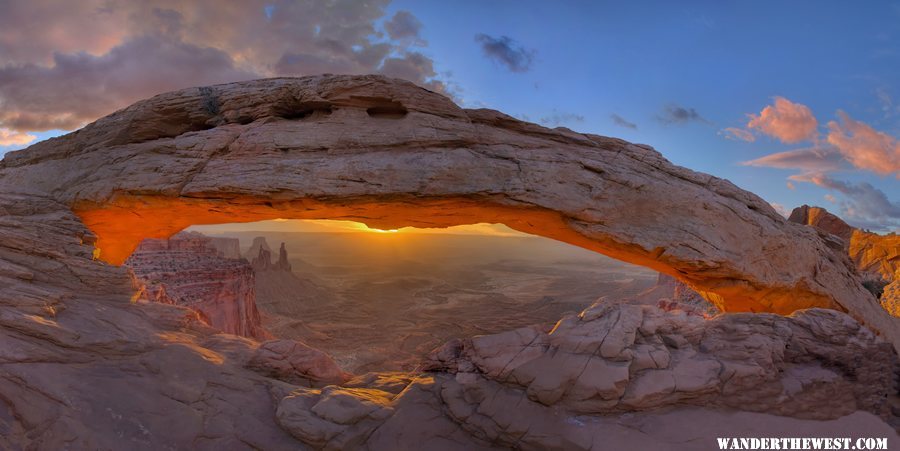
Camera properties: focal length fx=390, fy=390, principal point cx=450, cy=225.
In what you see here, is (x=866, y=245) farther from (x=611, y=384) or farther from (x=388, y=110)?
(x=388, y=110)

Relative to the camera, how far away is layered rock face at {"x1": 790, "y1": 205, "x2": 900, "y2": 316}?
715 inches

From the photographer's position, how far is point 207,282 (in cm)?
2220

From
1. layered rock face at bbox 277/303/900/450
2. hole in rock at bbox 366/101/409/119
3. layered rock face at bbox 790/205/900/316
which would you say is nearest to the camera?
layered rock face at bbox 277/303/900/450

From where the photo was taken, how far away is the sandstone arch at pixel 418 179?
364 inches

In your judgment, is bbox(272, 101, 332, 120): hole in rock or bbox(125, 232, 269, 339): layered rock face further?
bbox(125, 232, 269, 339): layered rock face

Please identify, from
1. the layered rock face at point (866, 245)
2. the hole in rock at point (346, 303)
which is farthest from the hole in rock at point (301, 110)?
the layered rock face at point (866, 245)

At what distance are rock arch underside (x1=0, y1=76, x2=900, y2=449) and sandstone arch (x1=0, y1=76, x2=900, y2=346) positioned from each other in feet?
0.16

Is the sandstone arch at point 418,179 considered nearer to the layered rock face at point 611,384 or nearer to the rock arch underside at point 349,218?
the rock arch underside at point 349,218

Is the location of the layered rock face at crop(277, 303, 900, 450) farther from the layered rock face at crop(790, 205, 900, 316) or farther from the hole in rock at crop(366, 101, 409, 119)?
the layered rock face at crop(790, 205, 900, 316)

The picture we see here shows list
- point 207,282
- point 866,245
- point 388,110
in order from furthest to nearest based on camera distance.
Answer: point 866,245 < point 207,282 < point 388,110

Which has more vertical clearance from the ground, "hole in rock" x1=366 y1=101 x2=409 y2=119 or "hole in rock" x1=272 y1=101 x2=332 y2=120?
"hole in rock" x1=366 y1=101 x2=409 y2=119

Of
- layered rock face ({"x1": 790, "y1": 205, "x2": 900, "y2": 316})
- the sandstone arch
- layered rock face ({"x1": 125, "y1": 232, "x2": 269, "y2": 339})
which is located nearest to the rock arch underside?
the sandstone arch

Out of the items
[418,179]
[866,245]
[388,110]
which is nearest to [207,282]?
[388,110]

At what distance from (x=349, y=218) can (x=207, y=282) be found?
1607 cm
